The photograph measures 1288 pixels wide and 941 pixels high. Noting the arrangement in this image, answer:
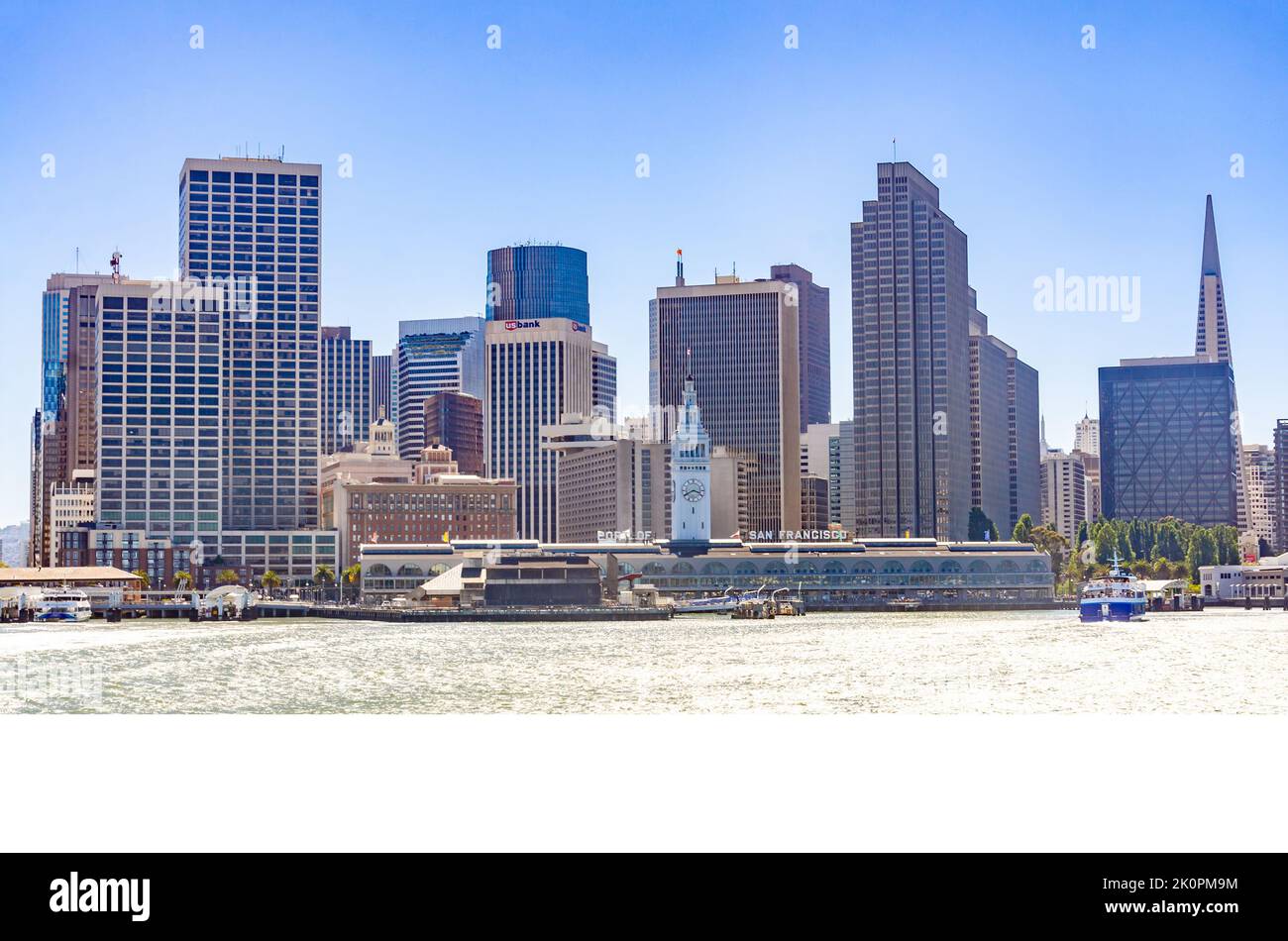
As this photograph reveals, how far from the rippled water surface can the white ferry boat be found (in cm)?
3450

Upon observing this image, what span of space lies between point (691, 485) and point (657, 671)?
12294cm

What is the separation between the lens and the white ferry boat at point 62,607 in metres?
130

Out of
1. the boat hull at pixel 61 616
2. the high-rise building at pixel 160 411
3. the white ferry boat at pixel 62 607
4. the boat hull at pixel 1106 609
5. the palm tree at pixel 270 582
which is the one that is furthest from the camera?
the high-rise building at pixel 160 411

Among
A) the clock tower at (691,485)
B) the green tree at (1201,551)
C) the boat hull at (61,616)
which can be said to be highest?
the clock tower at (691,485)

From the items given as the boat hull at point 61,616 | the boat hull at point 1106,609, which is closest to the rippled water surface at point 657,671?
the boat hull at point 1106,609

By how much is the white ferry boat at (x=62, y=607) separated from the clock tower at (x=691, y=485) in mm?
66718

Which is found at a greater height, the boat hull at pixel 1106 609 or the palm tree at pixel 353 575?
the palm tree at pixel 353 575

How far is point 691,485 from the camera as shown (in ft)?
584

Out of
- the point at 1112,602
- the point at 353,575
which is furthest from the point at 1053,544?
the point at 353,575

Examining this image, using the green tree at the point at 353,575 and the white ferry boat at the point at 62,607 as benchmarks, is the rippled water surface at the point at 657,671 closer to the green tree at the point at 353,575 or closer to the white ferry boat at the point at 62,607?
the white ferry boat at the point at 62,607

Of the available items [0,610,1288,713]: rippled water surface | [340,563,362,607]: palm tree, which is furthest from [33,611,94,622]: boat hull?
[340,563,362,607]: palm tree

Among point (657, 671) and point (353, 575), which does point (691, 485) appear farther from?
point (657, 671)

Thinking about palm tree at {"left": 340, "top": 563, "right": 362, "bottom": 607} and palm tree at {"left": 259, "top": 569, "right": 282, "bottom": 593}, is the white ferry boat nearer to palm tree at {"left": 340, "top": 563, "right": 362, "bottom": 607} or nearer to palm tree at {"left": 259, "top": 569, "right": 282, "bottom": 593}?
palm tree at {"left": 340, "top": 563, "right": 362, "bottom": 607}
